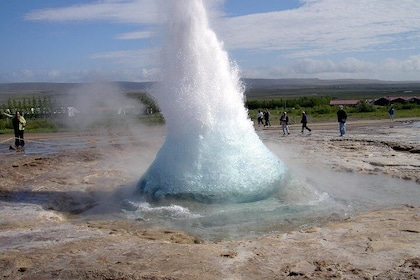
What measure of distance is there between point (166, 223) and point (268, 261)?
2.02m

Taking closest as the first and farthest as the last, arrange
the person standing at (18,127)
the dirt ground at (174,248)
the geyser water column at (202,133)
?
1. the dirt ground at (174,248)
2. the geyser water column at (202,133)
3. the person standing at (18,127)

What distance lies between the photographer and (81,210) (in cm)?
715

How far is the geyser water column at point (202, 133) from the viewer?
7.18 metres

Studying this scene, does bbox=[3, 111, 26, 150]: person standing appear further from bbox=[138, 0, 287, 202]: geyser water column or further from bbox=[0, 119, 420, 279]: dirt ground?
bbox=[138, 0, 287, 202]: geyser water column

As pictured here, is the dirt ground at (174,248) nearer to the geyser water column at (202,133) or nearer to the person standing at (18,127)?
the geyser water column at (202,133)

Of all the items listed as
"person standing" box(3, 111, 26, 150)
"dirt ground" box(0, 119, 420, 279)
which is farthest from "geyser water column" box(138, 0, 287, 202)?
"person standing" box(3, 111, 26, 150)

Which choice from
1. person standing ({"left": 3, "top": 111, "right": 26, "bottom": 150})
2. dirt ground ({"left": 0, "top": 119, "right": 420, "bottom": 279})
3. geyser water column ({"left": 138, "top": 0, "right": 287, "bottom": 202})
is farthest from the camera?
person standing ({"left": 3, "top": 111, "right": 26, "bottom": 150})

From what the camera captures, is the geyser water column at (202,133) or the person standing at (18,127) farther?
the person standing at (18,127)

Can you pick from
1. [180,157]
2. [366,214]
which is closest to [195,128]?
[180,157]

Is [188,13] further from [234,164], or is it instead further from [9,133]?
[9,133]

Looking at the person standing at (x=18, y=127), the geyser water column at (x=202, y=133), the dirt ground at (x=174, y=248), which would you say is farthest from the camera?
the person standing at (x=18, y=127)

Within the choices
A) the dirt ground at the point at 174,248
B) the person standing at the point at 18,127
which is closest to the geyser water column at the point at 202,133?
the dirt ground at the point at 174,248

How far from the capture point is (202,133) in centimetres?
764

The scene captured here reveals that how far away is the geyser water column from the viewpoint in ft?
23.6
